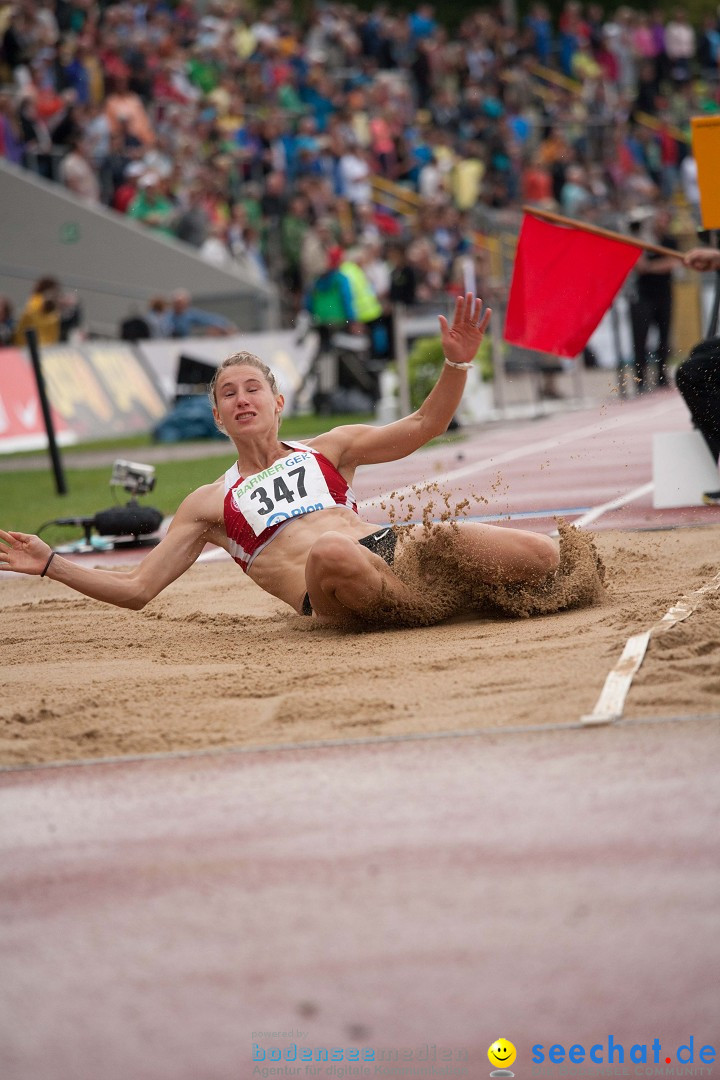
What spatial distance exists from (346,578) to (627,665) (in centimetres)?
140

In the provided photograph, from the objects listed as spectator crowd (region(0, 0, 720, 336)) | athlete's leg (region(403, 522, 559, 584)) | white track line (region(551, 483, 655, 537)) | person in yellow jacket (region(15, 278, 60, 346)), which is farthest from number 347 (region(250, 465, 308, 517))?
person in yellow jacket (region(15, 278, 60, 346))

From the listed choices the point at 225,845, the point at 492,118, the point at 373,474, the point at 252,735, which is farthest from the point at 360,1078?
the point at 492,118

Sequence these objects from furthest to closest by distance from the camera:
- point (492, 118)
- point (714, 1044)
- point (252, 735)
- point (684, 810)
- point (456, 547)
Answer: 1. point (492, 118)
2. point (456, 547)
3. point (252, 735)
4. point (684, 810)
5. point (714, 1044)

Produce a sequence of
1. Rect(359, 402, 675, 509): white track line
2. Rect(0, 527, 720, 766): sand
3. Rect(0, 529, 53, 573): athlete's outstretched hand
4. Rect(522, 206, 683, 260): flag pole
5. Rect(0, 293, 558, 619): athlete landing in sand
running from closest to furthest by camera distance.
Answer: Rect(0, 527, 720, 766): sand < Rect(0, 529, 53, 573): athlete's outstretched hand < Rect(0, 293, 558, 619): athlete landing in sand < Rect(522, 206, 683, 260): flag pole < Rect(359, 402, 675, 509): white track line

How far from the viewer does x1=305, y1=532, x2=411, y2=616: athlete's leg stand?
569 cm

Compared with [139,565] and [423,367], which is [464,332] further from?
[423,367]

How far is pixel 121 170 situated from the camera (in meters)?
22.5

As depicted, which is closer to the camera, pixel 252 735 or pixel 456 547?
pixel 252 735

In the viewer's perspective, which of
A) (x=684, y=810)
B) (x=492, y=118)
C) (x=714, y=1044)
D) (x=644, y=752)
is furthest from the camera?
(x=492, y=118)

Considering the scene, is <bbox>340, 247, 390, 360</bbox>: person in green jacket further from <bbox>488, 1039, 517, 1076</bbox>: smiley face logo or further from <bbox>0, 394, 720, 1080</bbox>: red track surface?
<bbox>488, 1039, 517, 1076</bbox>: smiley face logo

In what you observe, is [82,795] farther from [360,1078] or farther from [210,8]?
[210,8]

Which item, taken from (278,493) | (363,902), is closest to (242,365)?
(278,493)

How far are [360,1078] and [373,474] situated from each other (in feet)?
35.1

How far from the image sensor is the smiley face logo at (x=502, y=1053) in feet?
7.90
